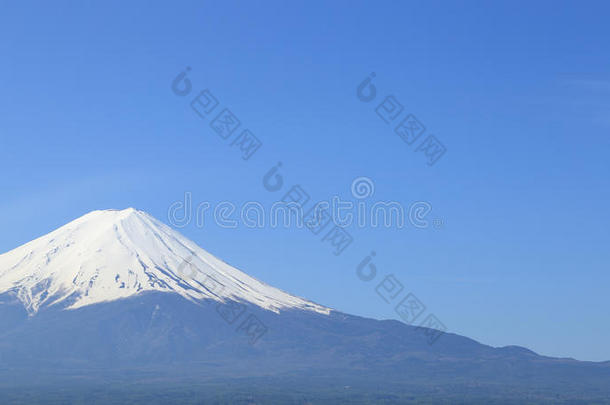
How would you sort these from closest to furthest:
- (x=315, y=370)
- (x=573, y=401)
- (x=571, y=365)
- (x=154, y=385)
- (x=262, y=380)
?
(x=573, y=401) → (x=154, y=385) → (x=262, y=380) → (x=315, y=370) → (x=571, y=365)

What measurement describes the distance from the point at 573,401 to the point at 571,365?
66.4 metres

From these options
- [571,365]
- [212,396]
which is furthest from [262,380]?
[571,365]

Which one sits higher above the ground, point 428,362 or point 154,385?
point 428,362

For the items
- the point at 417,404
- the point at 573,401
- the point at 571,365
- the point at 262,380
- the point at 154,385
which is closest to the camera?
the point at 417,404

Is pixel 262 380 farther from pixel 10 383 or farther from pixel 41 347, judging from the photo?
pixel 41 347

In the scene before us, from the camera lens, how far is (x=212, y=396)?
122 meters

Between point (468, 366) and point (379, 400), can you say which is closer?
point (379, 400)

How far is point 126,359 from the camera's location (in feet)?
630

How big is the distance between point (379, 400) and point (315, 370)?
189 feet

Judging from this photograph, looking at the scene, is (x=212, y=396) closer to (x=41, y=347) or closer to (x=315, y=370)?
(x=315, y=370)

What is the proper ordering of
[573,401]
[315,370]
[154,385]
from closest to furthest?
[573,401]
[154,385]
[315,370]

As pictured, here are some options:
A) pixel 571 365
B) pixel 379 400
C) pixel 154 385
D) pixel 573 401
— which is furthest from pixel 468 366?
pixel 154 385

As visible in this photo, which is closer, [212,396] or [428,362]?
[212,396]

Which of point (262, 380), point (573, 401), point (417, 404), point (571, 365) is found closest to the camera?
point (417, 404)
